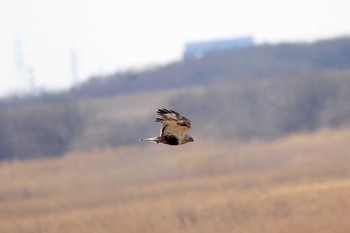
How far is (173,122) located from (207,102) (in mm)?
26001

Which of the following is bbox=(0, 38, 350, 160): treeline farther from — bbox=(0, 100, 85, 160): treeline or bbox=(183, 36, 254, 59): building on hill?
bbox=(183, 36, 254, 59): building on hill

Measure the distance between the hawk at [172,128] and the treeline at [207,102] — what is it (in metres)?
20.5

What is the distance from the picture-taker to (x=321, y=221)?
25.1 m

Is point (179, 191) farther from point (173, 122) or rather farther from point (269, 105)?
point (173, 122)

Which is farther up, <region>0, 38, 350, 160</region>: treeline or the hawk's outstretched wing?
<region>0, 38, 350, 160</region>: treeline

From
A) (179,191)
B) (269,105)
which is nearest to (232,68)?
(269,105)

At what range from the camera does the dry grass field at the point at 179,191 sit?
24.2 m

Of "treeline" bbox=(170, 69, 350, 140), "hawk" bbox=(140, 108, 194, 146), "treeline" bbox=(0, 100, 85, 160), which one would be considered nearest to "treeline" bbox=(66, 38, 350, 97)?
"treeline" bbox=(170, 69, 350, 140)

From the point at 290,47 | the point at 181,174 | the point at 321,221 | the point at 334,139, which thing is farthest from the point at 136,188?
the point at 290,47

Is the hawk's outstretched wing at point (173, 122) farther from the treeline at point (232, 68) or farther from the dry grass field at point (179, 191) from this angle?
the treeline at point (232, 68)

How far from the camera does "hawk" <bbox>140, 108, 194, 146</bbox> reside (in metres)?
6.80

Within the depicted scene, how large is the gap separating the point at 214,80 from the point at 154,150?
→ 737cm

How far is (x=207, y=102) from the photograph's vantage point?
33.0 m

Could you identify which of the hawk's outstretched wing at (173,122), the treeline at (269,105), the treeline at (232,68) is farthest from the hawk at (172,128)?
the treeline at (232,68)
